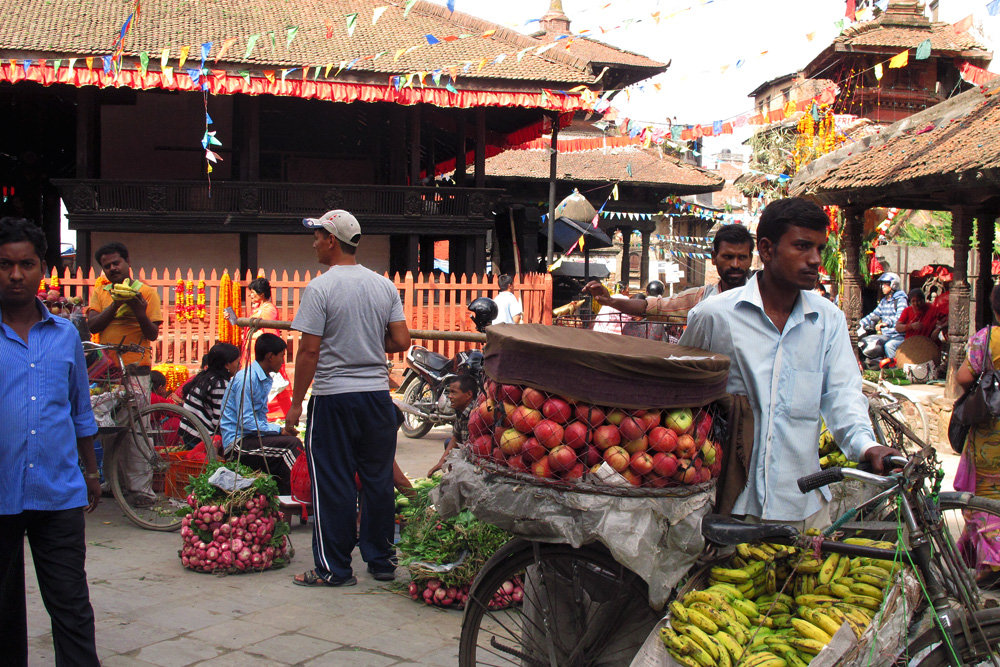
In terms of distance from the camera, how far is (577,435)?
8.45ft

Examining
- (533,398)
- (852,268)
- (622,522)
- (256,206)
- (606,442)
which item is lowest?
(622,522)

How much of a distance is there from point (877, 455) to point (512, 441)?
107 centimetres

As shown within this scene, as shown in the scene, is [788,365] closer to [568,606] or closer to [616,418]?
[616,418]

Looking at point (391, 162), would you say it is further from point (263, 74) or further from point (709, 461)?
point (709, 461)

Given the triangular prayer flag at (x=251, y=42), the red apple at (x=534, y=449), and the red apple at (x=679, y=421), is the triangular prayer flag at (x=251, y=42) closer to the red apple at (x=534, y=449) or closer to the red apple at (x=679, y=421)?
the red apple at (x=534, y=449)

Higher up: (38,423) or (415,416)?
(38,423)

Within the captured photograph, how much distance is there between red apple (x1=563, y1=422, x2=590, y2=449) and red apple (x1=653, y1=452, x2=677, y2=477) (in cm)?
21

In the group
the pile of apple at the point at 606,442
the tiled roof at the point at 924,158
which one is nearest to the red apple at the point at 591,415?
the pile of apple at the point at 606,442

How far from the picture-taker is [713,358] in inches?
103

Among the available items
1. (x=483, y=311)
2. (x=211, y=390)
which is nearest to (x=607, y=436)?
(x=211, y=390)

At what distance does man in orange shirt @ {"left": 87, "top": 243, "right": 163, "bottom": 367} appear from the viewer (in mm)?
6125

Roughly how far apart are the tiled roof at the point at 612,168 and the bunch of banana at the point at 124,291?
63.3 feet

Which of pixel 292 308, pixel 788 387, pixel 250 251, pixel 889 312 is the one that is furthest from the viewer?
pixel 250 251

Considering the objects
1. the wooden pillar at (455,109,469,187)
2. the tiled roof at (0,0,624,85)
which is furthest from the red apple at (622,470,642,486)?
the wooden pillar at (455,109,469,187)
